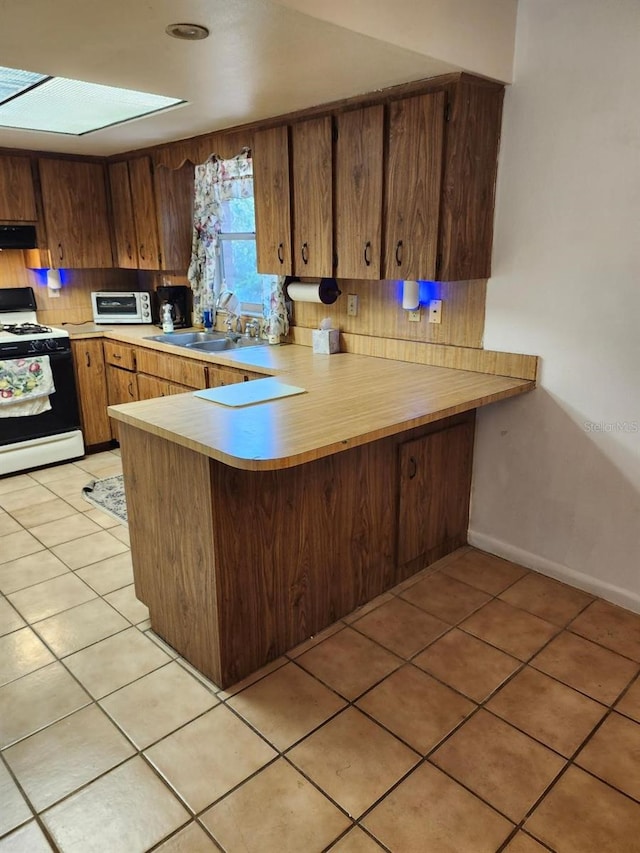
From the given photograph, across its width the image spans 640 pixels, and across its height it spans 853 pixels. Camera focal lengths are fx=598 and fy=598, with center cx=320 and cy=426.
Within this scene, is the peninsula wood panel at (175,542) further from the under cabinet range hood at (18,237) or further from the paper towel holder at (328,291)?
the under cabinet range hood at (18,237)

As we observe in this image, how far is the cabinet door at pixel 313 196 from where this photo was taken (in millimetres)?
2871

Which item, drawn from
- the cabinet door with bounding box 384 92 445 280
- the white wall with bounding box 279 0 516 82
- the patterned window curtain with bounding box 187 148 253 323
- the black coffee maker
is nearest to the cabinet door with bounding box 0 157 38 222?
the black coffee maker

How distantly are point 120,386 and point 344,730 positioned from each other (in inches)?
127

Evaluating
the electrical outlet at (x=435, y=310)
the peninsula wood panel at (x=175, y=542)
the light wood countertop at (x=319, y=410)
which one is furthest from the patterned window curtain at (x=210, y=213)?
the peninsula wood panel at (x=175, y=542)

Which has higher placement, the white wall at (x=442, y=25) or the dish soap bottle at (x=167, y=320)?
the white wall at (x=442, y=25)

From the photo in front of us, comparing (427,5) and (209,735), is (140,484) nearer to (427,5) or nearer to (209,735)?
(209,735)

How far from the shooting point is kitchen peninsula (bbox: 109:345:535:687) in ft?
6.44

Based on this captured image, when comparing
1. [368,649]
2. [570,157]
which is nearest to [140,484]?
[368,649]

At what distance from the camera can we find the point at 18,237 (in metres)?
4.21

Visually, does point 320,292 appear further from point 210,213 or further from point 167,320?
point 167,320

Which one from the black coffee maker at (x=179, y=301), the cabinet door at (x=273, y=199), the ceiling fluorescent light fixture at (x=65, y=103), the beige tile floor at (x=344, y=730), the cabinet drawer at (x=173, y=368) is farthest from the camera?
the black coffee maker at (x=179, y=301)

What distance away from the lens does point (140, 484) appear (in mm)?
2250

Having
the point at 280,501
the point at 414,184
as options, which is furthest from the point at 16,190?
the point at 280,501

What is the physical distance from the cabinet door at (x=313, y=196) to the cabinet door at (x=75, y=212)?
2.17 meters
